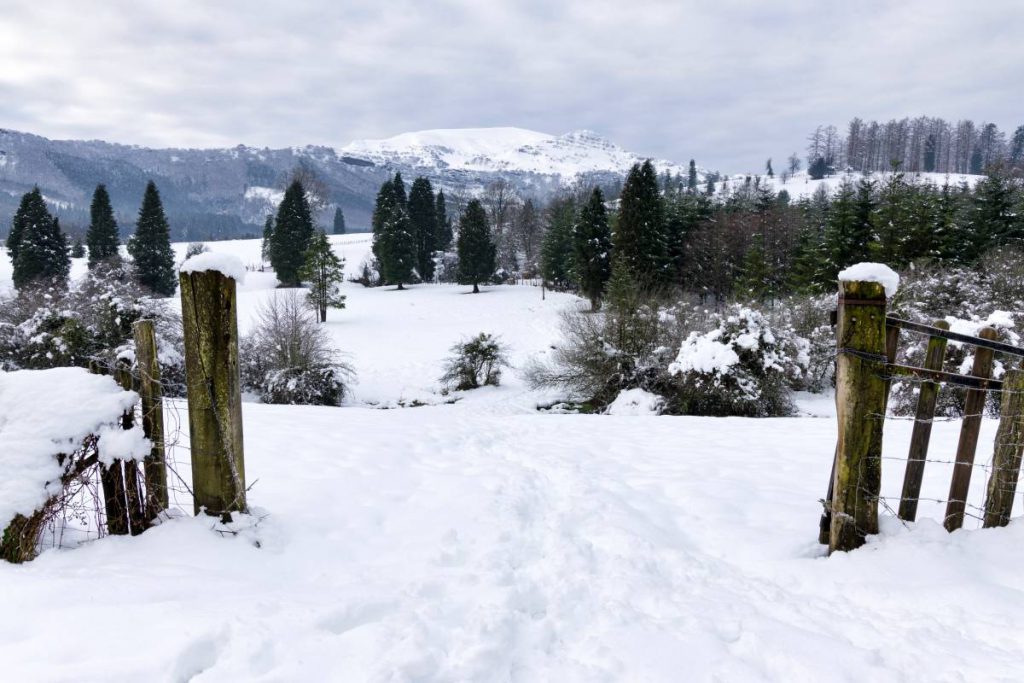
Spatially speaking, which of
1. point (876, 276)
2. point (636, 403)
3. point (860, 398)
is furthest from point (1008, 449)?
point (636, 403)

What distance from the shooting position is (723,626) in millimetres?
3062

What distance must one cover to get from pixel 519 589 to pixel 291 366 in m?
19.8

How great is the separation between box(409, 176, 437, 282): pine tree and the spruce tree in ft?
75.4

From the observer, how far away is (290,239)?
2057 inches

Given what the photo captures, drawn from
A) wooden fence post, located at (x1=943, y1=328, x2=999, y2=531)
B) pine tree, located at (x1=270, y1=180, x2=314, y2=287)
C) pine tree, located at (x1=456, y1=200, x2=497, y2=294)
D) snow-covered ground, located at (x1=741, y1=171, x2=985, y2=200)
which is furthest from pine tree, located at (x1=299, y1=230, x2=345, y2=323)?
snow-covered ground, located at (x1=741, y1=171, x2=985, y2=200)

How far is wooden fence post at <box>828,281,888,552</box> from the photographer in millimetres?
3484

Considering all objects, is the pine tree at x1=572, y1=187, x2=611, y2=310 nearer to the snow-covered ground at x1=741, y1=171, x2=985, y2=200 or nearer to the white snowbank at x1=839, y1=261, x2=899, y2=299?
the white snowbank at x1=839, y1=261, x2=899, y2=299

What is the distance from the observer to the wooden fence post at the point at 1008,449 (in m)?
3.38

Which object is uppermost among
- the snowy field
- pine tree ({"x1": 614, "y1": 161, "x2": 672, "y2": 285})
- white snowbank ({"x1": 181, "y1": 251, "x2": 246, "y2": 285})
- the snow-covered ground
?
the snow-covered ground

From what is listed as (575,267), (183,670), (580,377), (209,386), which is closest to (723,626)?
(183,670)

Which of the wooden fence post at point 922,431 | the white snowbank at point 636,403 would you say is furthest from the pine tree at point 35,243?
the wooden fence post at point 922,431

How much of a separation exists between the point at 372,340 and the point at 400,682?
3236cm

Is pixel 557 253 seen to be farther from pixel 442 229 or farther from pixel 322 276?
pixel 322 276

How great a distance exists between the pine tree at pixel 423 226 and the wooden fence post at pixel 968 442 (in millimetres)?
56887
